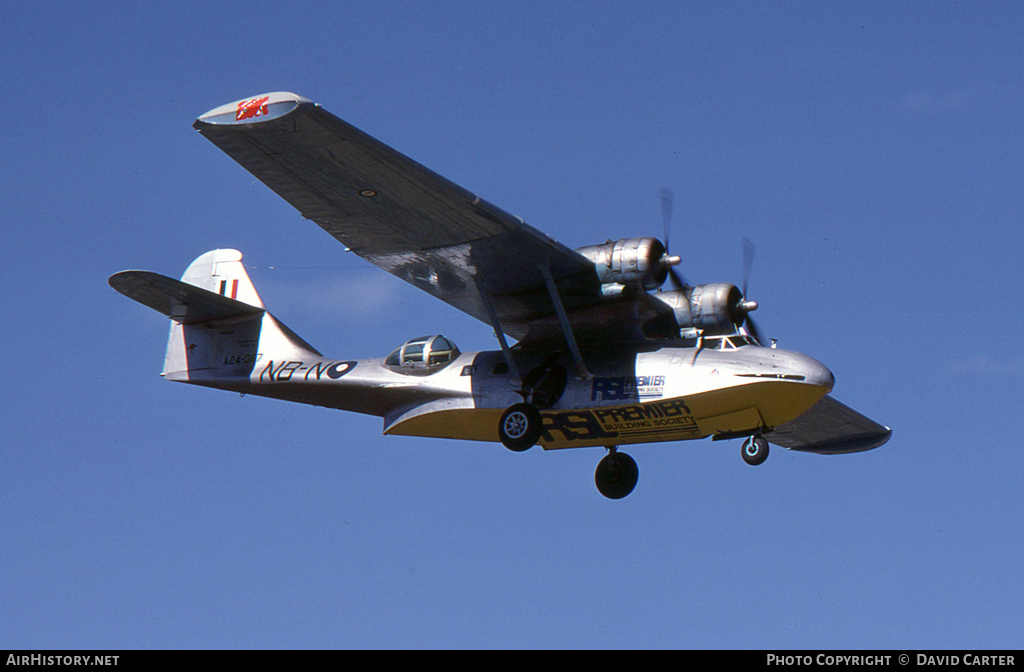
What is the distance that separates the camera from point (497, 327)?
61.7 feet

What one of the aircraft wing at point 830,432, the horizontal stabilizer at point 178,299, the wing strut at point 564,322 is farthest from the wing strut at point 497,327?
the aircraft wing at point 830,432

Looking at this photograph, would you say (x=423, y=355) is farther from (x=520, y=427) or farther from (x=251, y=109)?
(x=251, y=109)

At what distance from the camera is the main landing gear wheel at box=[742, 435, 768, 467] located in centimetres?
1841

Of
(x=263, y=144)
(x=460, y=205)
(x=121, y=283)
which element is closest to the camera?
(x=263, y=144)

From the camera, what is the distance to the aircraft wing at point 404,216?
15375 mm

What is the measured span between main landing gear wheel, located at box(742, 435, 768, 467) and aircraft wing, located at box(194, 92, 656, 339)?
8.38ft

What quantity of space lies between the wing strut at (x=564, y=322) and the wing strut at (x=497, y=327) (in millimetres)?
917

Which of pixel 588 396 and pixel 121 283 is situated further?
pixel 121 283

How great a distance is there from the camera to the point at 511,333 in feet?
66.4

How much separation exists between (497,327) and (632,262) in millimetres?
2313
